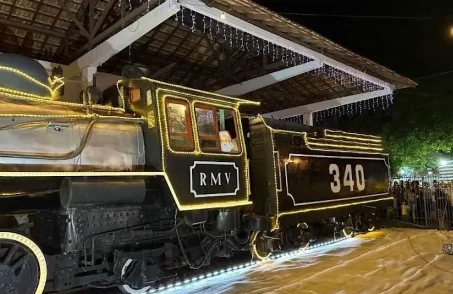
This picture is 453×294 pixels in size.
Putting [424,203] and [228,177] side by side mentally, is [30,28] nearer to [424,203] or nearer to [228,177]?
[228,177]

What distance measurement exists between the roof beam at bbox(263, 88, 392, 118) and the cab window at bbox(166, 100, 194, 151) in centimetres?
1000

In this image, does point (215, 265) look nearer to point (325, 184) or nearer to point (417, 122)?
point (325, 184)

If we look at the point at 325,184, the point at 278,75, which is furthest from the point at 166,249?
the point at 278,75

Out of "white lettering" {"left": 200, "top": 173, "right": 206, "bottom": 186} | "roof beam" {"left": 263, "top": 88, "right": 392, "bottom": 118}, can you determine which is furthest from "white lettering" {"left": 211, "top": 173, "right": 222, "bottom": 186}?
"roof beam" {"left": 263, "top": 88, "right": 392, "bottom": 118}

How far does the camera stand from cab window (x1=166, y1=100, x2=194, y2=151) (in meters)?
5.18

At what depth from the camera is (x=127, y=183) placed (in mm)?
4742

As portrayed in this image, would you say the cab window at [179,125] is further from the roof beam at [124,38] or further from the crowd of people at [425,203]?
the crowd of people at [425,203]

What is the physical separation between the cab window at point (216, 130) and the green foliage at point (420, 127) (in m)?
12.3

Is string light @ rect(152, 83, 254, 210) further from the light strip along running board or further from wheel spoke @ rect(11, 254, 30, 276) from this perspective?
wheel spoke @ rect(11, 254, 30, 276)

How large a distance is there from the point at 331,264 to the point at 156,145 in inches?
154

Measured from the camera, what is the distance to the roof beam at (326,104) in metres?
14.0

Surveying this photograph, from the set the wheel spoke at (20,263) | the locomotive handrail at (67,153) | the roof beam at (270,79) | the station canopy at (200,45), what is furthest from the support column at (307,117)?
the wheel spoke at (20,263)

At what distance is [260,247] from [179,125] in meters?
2.91

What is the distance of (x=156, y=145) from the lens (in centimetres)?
500
